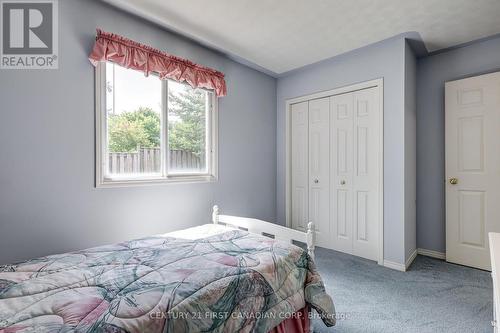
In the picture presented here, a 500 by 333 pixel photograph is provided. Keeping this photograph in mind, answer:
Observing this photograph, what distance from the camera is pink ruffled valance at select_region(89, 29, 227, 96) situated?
197 centimetres

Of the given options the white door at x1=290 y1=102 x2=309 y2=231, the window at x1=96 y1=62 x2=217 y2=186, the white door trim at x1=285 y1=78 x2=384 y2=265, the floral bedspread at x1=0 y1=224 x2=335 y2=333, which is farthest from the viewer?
the white door at x1=290 y1=102 x2=309 y2=231

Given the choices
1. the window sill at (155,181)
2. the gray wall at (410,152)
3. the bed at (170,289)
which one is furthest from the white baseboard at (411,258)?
the window sill at (155,181)

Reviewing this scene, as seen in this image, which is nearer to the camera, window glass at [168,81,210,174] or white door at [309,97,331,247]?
window glass at [168,81,210,174]

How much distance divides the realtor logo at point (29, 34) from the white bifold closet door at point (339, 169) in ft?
9.13

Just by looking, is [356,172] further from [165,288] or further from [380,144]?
[165,288]

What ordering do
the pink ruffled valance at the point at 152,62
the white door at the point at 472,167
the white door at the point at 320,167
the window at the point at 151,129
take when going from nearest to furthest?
1. the pink ruffled valance at the point at 152,62
2. the window at the point at 151,129
3. the white door at the point at 472,167
4. the white door at the point at 320,167

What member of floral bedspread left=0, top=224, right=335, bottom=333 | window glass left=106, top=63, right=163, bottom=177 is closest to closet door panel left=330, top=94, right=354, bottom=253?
floral bedspread left=0, top=224, right=335, bottom=333

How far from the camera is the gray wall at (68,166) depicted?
166 cm

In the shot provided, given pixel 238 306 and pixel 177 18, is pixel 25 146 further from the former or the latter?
pixel 238 306

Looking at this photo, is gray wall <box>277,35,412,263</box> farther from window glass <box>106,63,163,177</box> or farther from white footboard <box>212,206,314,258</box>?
window glass <box>106,63,163,177</box>

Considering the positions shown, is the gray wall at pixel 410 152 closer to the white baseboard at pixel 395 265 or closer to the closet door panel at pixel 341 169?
the white baseboard at pixel 395 265

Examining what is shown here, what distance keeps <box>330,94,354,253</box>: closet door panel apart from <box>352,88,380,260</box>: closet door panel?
0.06 m

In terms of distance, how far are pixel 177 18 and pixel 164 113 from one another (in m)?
0.86

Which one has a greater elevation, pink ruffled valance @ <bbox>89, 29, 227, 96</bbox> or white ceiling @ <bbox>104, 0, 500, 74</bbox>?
white ceiling @ <bbox>104, 0, 500, 74</bbox>
